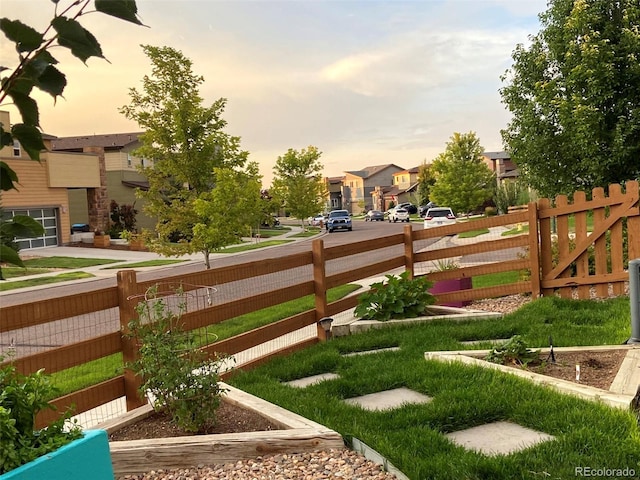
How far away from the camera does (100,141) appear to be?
4672 centimetres

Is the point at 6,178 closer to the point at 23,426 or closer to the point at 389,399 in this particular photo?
the point at 23,426

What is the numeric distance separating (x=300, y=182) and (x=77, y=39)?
50.2 meters

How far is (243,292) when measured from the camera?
38.3 feet

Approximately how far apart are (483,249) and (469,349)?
130 inches

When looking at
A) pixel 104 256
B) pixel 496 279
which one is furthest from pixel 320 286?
pixel 104 256

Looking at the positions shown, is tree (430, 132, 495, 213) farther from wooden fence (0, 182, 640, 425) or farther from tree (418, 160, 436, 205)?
wooden fence (0, 182, 640, 425)

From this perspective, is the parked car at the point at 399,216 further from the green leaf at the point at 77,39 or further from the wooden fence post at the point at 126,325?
the green leaf at the point at 77,39

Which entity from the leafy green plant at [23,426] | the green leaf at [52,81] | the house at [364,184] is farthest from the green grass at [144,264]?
the house at [364,184]

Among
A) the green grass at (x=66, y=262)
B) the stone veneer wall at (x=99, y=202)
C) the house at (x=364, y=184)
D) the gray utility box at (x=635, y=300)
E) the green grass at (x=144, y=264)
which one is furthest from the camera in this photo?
the house at (x=364, y=184)

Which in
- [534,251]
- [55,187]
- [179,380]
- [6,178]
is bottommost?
[179,380]

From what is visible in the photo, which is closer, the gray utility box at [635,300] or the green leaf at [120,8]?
the green leaf at [120,8]

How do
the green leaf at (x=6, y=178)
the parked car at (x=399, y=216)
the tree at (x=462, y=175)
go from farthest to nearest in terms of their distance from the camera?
the parked car at (x=399, y=216) → the tree at (x=462, y=175) → the green leaf at (x=6, y=178)

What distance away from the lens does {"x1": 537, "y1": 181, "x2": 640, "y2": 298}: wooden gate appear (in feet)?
26.1

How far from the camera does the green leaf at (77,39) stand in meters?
1.11
